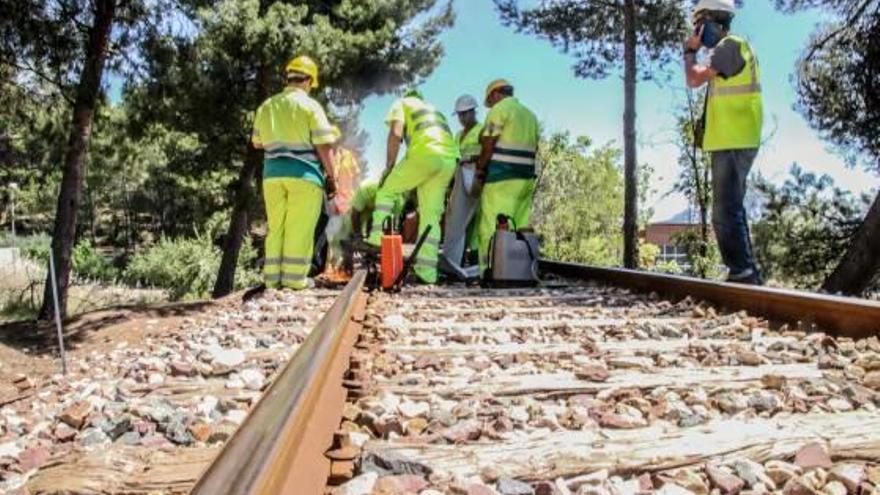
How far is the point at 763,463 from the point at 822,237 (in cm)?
1356

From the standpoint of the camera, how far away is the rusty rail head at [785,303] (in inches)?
133

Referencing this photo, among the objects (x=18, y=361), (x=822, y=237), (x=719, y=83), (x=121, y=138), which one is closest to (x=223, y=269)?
(x=121, y=138)

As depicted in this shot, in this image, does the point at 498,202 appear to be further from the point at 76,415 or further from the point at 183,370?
the point at 76,415

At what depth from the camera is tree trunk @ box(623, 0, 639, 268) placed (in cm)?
1394

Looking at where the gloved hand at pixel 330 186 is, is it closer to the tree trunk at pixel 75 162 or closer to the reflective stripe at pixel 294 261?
the reflective stripe at pixel 294 261

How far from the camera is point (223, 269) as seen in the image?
17.2 meters

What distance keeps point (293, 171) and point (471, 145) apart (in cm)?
224

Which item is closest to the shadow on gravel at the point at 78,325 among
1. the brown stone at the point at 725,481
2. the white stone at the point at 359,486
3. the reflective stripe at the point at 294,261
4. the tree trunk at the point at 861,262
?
the reflective stripe at the point at 294,261

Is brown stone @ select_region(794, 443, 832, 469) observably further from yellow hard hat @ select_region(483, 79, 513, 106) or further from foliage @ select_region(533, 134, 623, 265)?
foliage @ select_region(533, 134, 623, 265)

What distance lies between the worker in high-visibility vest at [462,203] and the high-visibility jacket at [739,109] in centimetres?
253

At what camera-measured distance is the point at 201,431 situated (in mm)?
2131

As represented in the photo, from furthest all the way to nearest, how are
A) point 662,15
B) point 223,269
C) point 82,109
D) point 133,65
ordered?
point 223,269, point 662,15, point 133,65, point 82,109

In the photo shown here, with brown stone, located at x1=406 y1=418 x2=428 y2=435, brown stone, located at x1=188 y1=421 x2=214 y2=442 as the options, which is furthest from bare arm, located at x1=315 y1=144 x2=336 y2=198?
brown stone, located at x1=406 y1=418 x2=428 y2=435

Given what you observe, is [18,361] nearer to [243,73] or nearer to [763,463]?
[763,463]
